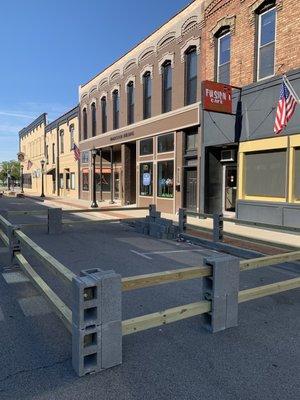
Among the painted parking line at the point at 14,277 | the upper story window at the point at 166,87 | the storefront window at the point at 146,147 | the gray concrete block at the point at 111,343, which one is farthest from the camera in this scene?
the storefront window at the point at 146,147

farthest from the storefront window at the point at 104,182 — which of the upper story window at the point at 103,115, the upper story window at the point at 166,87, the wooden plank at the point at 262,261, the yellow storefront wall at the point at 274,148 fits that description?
the wooden plank at the point at 262,261

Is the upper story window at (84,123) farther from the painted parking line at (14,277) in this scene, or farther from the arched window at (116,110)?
the painted parking line at (14,277)

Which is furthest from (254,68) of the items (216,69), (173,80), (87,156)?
(87,156)

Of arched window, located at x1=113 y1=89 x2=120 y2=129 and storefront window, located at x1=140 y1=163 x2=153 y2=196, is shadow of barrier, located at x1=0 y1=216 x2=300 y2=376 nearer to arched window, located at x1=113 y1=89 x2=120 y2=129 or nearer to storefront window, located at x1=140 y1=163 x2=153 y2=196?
storefront window, located at x1=140 y1=163 x2=153 y2=196

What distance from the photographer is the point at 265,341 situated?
4.09m

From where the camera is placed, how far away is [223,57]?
1588cm

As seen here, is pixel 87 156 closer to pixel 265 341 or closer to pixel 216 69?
pixel 216 69

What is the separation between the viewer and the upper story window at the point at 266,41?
1330 cm

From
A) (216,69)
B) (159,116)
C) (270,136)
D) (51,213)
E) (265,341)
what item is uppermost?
(216,69)

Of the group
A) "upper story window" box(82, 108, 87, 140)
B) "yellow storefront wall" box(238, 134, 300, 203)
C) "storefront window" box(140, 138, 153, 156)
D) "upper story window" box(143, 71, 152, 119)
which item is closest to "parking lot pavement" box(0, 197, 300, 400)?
"yellow storefront wall" box(238, 134, 300, 203)

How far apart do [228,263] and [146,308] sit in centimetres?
157

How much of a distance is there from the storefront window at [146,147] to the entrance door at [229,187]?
5.96 m

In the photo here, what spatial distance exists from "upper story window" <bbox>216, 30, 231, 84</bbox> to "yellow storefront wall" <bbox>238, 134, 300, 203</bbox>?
3212 mm

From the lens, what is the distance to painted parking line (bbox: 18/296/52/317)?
4.86m
